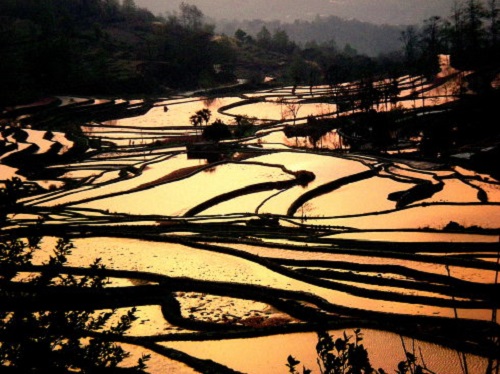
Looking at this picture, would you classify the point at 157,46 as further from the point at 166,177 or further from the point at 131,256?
the point at 131,256

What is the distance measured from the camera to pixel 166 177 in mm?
28484

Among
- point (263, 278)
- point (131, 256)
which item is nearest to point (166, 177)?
point (131, 256)

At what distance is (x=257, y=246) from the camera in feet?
49.5

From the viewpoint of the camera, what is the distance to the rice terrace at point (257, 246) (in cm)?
686

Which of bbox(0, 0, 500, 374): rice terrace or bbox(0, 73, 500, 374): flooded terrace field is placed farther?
bbox(0, 73, 500, 374): flooded terrace field

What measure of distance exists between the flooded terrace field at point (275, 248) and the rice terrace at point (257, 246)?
6cm

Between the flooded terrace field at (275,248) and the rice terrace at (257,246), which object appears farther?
the flooded terrace field at (275,248)

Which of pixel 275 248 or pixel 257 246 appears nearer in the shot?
pixel 275 248

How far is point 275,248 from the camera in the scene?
581 inches

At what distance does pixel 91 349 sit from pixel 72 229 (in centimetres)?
1338

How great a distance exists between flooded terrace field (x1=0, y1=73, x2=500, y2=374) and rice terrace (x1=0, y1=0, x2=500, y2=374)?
0.06 m

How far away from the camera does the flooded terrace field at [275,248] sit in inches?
335

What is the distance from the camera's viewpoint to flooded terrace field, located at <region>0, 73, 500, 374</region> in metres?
8.51

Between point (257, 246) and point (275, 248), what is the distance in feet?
2.27
